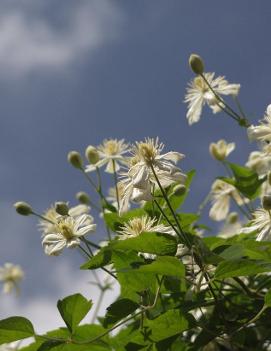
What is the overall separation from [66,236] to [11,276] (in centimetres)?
218

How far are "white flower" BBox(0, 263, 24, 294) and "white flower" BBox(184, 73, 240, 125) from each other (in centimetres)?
186

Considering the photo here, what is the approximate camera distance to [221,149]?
7.37 ft

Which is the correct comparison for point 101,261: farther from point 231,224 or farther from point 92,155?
point 231,224

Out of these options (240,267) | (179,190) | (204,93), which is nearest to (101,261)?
(240,267)

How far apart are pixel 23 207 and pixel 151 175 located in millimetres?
616

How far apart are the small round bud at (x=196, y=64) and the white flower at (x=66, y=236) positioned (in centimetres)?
66

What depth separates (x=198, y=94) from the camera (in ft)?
6.81

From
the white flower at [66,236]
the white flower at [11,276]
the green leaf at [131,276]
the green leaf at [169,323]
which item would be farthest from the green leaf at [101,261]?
the white flower at [11,276]

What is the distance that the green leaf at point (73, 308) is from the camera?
1.23 m

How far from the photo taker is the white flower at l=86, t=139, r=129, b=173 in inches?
78.0

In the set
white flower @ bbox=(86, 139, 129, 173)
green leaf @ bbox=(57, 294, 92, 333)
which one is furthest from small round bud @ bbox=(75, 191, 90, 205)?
green leaf @ bbox=(57, 294, 92, 333)

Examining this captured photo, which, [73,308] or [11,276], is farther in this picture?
[11,276]

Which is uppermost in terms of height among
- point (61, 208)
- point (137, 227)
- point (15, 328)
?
point (61, 208)

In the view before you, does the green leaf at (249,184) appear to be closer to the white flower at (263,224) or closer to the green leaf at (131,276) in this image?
the white flower at (263,224)
